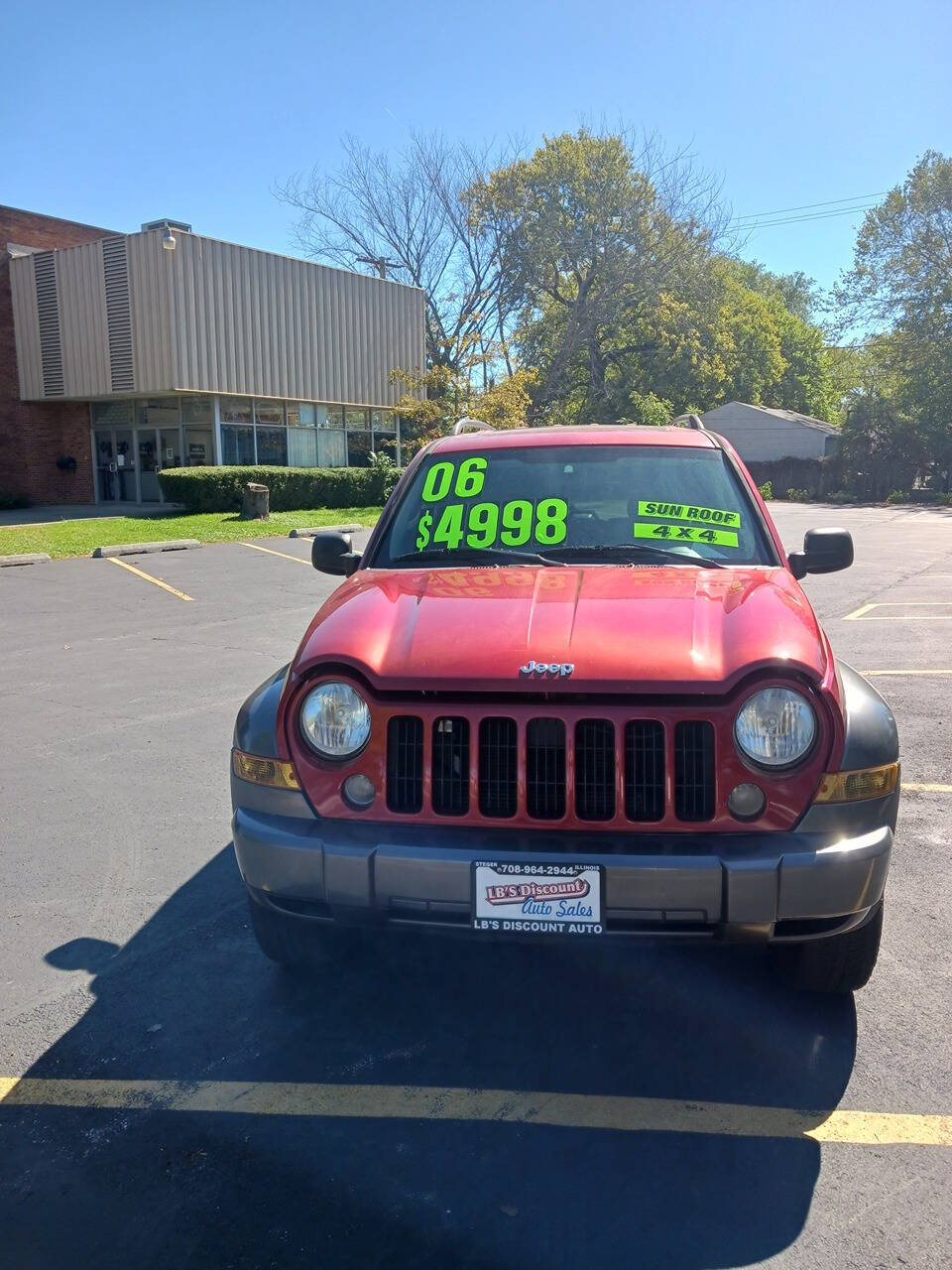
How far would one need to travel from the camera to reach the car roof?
14.4ft

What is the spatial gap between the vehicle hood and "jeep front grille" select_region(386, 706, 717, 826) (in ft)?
0.39

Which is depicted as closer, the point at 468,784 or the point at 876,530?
the point at 468,784

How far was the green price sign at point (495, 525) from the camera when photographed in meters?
3.92

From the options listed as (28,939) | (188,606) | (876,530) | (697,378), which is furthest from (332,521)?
(697,378)

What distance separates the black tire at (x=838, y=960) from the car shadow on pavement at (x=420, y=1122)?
137 mm

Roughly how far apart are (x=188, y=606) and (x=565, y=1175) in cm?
1024

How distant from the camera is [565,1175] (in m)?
2.47

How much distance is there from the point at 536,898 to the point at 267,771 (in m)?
0.92

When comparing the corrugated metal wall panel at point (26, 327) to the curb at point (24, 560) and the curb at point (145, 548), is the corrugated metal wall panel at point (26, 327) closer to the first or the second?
the curb at point (145, 548)

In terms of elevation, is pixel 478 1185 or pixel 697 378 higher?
pixel 697 378

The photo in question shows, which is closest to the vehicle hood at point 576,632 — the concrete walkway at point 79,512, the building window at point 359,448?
the concrete walkway at point 79,512

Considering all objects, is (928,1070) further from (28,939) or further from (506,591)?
(28,939)

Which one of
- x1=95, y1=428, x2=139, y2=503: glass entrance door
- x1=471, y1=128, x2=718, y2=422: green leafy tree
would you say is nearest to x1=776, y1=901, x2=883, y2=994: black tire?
x1=95, y1=428, x2=139, y2=503: glass entrance door

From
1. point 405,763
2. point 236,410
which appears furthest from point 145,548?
point 405,763
